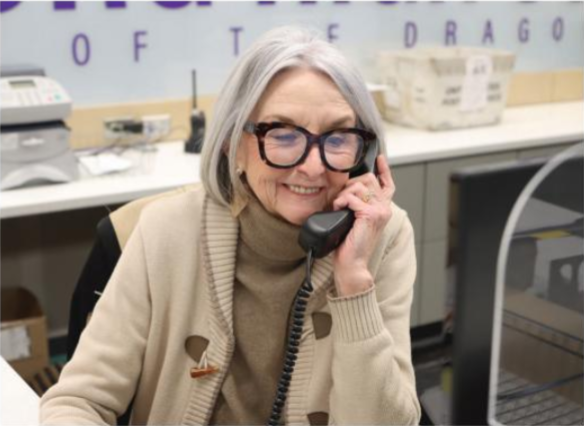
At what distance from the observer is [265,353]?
1.30m

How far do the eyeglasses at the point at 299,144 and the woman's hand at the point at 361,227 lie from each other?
0.05m

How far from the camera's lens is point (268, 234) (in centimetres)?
129

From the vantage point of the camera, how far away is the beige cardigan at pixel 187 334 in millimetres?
1224

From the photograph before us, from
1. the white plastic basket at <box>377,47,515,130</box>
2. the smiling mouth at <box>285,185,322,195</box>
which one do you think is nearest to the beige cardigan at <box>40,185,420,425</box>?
the smiling mouth at <box>285,185,322,195</box>

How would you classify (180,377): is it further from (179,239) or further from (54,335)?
(54,335)

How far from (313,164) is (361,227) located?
0.12 m

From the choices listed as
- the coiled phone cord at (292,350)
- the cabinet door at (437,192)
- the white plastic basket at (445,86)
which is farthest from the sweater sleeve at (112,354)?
the white plastic basket at (445,86)

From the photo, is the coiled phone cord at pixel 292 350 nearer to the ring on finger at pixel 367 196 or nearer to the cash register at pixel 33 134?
the ring on finger at pixel 367 196

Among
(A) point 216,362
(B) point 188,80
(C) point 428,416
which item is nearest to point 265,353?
(A) point 216,362

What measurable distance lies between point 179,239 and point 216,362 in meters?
0.20

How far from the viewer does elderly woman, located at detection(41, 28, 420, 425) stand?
1.21m

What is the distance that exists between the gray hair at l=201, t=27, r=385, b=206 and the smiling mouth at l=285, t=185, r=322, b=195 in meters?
0.10

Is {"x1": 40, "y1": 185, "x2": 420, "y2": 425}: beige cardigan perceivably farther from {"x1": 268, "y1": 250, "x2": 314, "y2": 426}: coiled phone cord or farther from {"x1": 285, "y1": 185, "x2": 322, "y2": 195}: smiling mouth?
{"x1": 285, "y1": 185, "x2": 322, "y2": 195}: smiling mouth

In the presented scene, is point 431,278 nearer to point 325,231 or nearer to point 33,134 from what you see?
point 33,134
